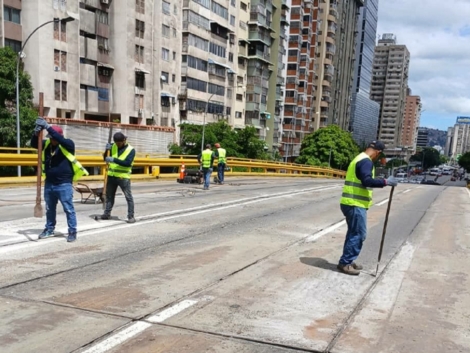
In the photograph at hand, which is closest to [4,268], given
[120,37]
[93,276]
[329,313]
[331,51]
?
[93,276]

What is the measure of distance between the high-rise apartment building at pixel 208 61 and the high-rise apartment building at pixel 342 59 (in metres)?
39.8

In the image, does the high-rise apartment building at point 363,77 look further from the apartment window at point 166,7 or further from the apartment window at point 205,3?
Answer: the apartment window at point 166,7

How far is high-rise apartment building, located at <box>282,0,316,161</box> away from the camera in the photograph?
79.8 meters

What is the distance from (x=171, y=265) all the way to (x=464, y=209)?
13911 mm

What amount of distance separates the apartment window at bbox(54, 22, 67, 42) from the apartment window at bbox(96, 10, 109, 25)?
525cm

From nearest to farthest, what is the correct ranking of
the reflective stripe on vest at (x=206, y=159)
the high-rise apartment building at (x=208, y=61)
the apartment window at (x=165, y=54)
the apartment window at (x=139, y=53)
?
the reflective stripe on vest at (x=206, y=159) → the apartment window at (x=139, y=53) → the apartment window at (x=165, y=54) → the high-rise apartment building at (x=208, y=61)

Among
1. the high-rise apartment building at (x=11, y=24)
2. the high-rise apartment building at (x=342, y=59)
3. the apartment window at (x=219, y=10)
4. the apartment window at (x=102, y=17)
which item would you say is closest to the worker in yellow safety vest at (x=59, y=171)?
the high-rise apartment building at (x=11, y=24)

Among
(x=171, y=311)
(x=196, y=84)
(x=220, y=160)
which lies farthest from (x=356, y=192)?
(x=196, y=84)

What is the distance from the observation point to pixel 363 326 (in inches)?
177

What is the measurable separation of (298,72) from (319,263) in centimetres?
7863

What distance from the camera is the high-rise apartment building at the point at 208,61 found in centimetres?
4991

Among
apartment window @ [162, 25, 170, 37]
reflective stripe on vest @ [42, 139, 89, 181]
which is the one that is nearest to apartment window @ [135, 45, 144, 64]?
apartment window @ [162, 25, 170, 37]

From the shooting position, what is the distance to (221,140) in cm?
4669

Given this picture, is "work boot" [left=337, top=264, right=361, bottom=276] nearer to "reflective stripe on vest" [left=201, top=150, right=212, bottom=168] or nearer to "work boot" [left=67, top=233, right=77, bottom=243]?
"work boot" [left=67, top=233, right=77, bottom=243]
